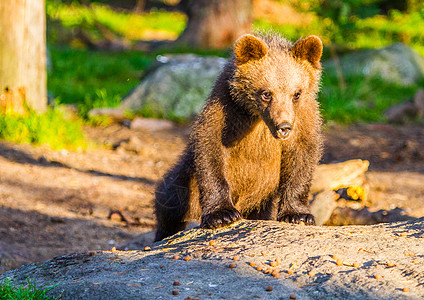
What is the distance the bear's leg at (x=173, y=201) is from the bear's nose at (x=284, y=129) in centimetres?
113

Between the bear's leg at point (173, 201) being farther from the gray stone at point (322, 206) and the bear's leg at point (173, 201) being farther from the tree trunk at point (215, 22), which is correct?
the tree trunk at point (215, 22)

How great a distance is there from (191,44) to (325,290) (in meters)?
12.9

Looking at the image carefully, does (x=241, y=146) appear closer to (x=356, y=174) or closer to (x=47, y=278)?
(x=47, y=278)

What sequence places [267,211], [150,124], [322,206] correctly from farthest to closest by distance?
[150,124] → [322,206] → [267,211]

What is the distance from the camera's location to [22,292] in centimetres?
337

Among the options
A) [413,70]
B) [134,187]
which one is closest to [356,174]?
[134,187]

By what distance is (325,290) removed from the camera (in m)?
3.07

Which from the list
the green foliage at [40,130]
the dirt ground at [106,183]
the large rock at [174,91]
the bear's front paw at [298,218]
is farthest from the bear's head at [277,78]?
the large rock at [174,91]

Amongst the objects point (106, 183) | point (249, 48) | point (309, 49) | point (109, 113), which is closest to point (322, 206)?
point (309, 49)

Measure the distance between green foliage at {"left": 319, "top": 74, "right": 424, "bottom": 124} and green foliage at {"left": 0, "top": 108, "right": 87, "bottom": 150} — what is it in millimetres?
→ 4025

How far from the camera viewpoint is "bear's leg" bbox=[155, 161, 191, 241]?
4859 millimetres

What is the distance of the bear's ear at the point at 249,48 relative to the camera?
4168 millimetres

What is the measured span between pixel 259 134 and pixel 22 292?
2.00 m

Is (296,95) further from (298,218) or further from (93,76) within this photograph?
(93,76)
